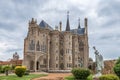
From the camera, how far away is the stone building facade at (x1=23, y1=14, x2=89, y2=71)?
6906 cm

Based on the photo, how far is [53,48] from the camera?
74.9 m

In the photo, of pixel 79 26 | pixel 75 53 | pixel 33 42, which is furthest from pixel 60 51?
pixel 79 26

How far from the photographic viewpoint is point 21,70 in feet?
162

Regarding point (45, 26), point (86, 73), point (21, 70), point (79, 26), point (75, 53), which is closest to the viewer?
point (86, 73)

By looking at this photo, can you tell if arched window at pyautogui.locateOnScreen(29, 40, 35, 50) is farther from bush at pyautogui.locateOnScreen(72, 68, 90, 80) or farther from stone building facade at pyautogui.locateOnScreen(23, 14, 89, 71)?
bush at pyautogui.locateOnScreen(72, 68, 90, 80)

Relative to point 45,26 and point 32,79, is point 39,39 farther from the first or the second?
point 32,79

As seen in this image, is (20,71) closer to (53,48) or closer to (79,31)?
(53,48)

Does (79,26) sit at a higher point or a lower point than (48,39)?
higher

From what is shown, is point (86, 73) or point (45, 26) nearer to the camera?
point (86, 73)

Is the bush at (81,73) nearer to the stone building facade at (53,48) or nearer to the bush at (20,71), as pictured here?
the bush at (20,71)

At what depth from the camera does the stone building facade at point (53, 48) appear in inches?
2719

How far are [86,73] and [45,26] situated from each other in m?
34.0

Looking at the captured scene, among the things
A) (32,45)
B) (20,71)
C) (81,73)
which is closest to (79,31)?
(32,45)

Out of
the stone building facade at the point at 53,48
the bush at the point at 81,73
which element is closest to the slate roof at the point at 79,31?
the stone building facade at the point at 53,48
